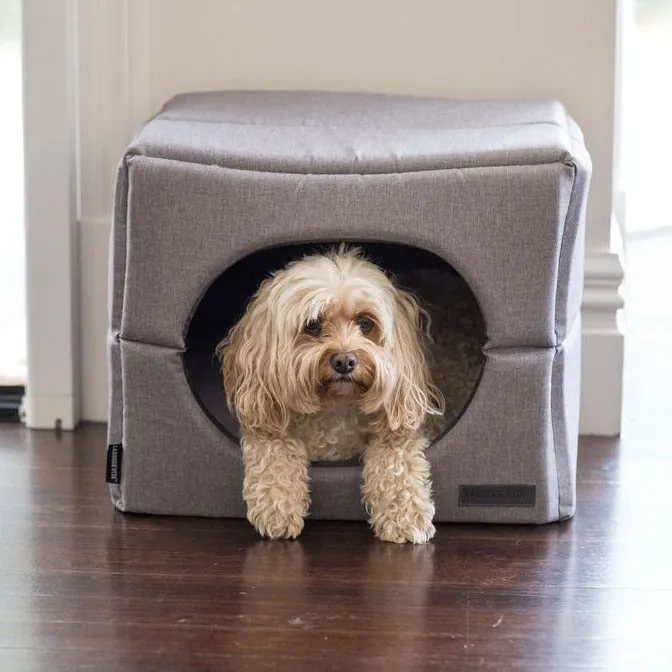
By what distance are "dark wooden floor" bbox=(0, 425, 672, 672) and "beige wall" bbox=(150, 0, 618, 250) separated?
2.75 ft

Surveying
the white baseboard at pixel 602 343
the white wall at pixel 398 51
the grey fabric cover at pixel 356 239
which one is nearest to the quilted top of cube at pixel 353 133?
the grey fabric cover at pixel 356 239

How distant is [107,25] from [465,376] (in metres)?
1.05

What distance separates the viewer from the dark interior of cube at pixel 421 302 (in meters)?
2.29

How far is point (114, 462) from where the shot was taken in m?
2.16

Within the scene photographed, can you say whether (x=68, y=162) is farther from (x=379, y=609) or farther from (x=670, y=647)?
(x=670, y=647)

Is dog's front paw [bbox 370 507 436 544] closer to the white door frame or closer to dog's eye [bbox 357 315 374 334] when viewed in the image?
dog's eye [bbox 357 315 374 334]

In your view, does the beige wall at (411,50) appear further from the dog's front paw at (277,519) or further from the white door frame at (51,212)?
the dog's front paw at (277,519)

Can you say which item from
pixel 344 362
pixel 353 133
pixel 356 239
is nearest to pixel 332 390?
pixel 344 362

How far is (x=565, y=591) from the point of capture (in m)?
1.90

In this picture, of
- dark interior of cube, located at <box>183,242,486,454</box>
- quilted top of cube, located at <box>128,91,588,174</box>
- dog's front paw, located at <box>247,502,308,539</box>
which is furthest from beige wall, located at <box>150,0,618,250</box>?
dog's front paw, located at <box>247,502,308,539</box>

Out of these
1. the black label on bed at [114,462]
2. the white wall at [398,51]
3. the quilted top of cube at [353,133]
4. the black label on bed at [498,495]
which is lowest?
the black label on bed at [498,495]

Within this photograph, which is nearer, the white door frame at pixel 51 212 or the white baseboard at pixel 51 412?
the white door frame at pixel 51 212

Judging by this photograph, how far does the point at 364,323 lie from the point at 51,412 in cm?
96

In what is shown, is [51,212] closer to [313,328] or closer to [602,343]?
[313,328]
